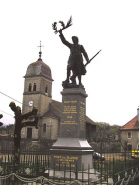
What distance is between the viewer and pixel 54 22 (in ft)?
33.1

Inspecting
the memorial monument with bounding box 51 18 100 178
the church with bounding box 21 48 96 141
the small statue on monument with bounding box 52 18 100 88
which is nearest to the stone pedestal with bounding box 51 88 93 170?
the memorial monument with bounding box 51 18 100 178

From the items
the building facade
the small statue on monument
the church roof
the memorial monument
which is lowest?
the building facade

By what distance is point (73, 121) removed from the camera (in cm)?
896

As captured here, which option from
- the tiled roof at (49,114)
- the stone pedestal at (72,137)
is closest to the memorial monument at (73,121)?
the stone pedestal at (72,137)

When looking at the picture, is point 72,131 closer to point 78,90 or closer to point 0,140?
point 78,90

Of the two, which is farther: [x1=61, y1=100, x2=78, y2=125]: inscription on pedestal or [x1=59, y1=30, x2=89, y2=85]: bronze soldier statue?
[x1=59, y1=30, x2=89, y2=85]: bronze soldier statue

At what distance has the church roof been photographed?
4894cm

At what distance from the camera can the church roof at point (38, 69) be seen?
48938 millimetres

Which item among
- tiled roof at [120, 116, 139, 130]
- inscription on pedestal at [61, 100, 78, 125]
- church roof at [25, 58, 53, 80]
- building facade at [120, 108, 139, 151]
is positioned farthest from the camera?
church roof at [25, 58, 53, 80]

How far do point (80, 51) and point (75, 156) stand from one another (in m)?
4.74

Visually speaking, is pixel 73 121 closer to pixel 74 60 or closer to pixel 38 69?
pixel 74 60

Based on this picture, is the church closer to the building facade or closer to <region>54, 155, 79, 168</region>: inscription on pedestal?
the building facade

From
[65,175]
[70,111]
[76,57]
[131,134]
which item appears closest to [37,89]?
[131,134]

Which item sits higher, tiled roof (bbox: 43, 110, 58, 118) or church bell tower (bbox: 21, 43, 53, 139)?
church bell tower (bbox: 21, 43, 53, 139)
